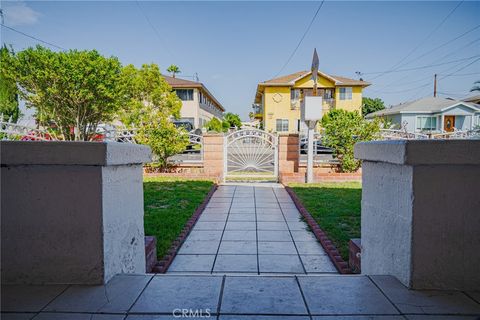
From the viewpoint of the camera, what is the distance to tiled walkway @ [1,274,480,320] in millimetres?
1737

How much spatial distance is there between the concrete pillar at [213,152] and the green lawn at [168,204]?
47.9 inches

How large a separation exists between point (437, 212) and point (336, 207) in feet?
12.7

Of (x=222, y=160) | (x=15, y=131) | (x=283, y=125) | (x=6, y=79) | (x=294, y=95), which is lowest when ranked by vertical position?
(x=222, y=160)

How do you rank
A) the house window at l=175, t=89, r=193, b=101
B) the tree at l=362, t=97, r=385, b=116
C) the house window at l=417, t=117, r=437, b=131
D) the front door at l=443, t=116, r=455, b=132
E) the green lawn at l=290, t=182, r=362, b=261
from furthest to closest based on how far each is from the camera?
the tree at l=362, t=97, r=385, b=116, the house window at l=175, t=89, r=193, b=101, the house window at l=417, t=117, r=437, b=131, the front door at l=443, t=116, r=455, b=132, the green lawn at l=290, t=182, r=362, b=261

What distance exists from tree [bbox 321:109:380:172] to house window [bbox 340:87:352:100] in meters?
23.0

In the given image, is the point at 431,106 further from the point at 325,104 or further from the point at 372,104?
the point at 372,104

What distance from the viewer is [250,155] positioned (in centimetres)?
1076

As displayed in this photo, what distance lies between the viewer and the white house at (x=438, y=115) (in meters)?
28.8

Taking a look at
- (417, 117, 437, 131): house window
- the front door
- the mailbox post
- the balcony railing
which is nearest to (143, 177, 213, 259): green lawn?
the mailbox post

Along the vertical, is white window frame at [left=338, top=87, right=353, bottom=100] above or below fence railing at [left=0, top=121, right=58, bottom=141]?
above

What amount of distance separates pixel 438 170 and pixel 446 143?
0.16 metres

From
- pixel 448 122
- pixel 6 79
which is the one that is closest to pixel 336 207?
pixel 6 79

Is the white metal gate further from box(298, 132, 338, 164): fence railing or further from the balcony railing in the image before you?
the balcony railing

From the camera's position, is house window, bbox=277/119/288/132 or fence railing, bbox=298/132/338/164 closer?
fence railing, bbox=298/132/338/164
